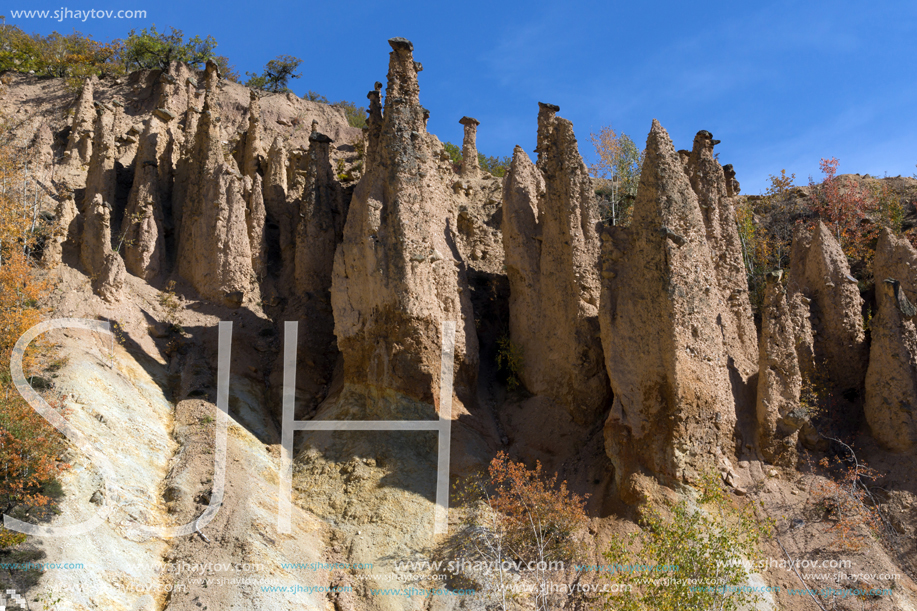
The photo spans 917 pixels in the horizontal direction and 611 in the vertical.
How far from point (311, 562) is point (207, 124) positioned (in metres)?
16.6

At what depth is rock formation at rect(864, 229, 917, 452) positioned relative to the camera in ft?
56.0

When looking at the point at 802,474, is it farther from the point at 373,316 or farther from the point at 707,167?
the point at 373,316

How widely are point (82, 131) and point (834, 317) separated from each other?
86.8 feet

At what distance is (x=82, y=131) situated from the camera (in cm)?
2728

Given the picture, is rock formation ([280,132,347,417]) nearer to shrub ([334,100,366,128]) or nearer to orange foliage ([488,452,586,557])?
orange foliage ([488,452,586,557])

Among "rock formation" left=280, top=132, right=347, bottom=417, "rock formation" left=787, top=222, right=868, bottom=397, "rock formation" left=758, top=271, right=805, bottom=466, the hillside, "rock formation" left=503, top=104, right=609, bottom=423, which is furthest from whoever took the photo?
"rock formation" left=280, top=132, right=347, bottom=417

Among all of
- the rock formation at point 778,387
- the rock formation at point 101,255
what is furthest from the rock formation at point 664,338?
the rock formation at point 101,255

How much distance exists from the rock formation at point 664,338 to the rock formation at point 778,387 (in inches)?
31.3

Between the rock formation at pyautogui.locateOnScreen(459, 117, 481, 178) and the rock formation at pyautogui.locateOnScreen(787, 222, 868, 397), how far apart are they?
17011mm

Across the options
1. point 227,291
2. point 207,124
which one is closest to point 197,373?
point 227,291

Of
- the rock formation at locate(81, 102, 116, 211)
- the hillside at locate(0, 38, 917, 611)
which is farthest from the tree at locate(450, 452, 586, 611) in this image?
the rock formation at locate(81, 102, 116, 211)

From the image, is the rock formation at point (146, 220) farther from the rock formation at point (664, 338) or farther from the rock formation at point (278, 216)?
the rock formation at point (664, 338)

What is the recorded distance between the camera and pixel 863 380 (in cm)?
1858

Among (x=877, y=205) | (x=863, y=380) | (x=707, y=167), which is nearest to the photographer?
(x=863, y=380)
